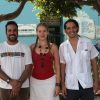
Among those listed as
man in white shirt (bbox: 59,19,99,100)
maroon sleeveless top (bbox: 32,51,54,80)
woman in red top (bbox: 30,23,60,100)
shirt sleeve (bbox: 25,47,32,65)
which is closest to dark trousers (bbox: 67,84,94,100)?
man in white shirt (bbox: 59,19,99,100)

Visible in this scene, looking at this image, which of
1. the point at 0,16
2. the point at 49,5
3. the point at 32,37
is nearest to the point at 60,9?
the point at 49,5

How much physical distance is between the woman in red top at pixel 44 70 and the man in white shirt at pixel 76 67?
0.12m

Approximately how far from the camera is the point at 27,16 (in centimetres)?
2505

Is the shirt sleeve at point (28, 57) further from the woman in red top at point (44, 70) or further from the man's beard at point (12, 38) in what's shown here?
the man's beard at point (12, 38)

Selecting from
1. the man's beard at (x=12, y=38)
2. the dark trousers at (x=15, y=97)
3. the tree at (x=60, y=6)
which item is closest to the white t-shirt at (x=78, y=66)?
the dark trousers at (x=15, y=97)

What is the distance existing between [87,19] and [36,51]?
1884 centimetres

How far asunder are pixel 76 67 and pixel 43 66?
524 mm

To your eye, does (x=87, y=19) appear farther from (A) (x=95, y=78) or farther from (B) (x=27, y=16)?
(A) (x=95, y=78)

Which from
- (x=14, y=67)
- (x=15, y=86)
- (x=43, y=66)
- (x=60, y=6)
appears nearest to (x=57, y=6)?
(x=60, y=6)

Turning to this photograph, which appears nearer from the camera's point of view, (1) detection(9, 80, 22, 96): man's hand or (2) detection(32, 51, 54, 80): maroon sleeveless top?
(1) detection(9, 80, 22, 96): man's hand

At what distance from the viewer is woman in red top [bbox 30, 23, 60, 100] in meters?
6.29

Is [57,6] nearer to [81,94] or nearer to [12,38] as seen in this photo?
[12,38]

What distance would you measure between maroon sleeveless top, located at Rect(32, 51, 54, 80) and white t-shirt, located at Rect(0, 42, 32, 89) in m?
0.14

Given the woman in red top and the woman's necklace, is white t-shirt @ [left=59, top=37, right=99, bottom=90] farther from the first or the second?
the woman's necklace
